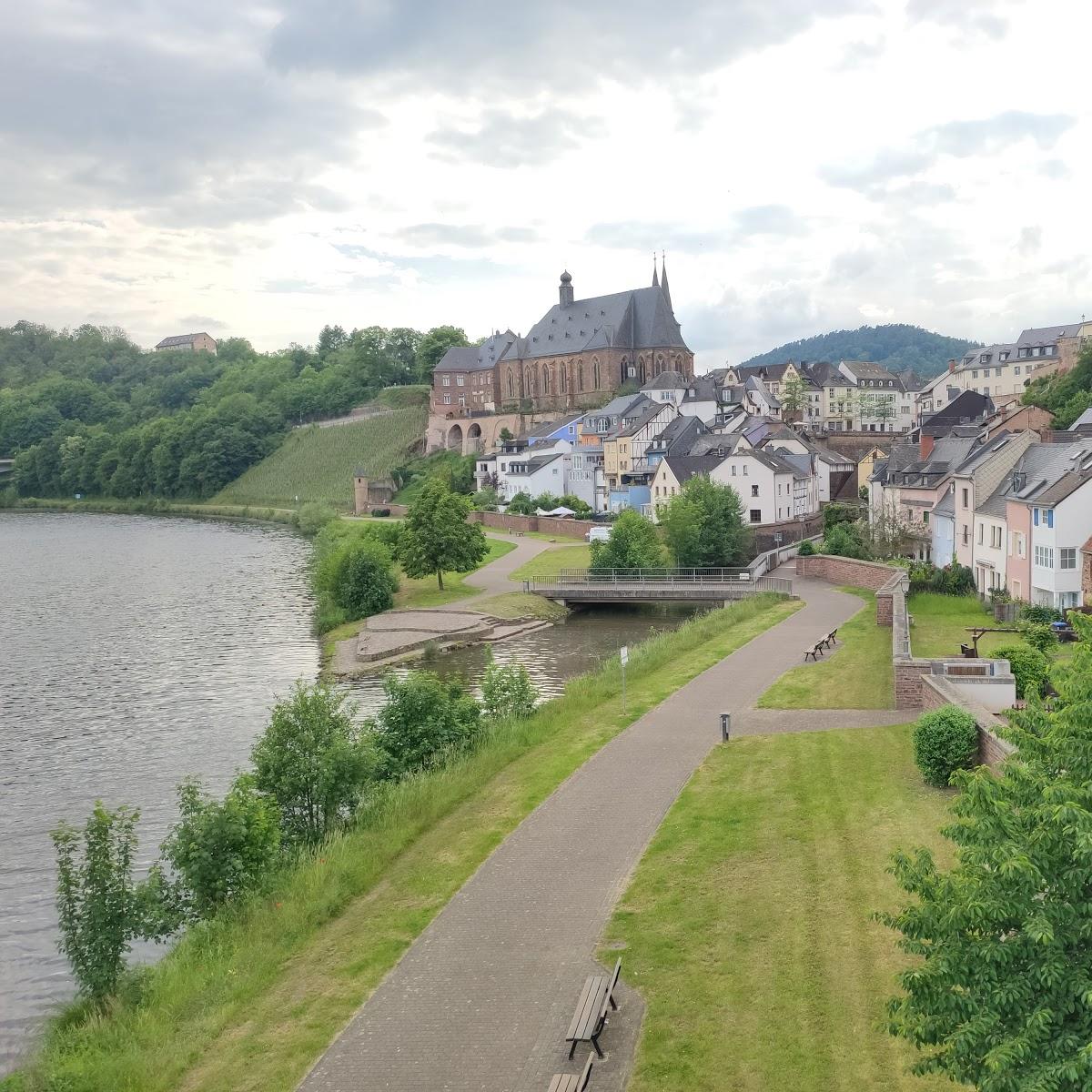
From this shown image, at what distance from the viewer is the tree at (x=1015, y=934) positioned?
7.36 meters

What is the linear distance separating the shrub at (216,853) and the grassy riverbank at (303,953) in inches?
21.5

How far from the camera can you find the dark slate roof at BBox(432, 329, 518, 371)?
13338 cm

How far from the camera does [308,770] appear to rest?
19953 millimetres

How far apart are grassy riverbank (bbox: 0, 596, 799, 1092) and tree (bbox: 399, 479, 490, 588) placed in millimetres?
32138

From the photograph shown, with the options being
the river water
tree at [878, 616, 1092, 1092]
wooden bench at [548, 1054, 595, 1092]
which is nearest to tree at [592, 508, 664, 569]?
the river water

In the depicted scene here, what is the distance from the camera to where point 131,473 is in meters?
136

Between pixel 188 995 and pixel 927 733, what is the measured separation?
1283 cm

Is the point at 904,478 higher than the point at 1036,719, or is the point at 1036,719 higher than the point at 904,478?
the point at 904,478

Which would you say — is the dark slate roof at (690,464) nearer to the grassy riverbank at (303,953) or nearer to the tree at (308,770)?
the grassy riverbank at (303,953)

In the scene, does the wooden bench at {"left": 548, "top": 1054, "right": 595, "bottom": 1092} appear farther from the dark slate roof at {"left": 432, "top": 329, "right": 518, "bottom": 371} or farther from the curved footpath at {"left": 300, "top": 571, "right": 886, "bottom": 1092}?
the dark slate roof at {"left": 432, "top": 329, "right": 518, "bottom": 371}

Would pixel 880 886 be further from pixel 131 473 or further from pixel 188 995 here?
pixel 131 473

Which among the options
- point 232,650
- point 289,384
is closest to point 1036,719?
point 232,650

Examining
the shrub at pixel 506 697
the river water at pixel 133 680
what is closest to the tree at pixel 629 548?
the river water at pixel 133 680

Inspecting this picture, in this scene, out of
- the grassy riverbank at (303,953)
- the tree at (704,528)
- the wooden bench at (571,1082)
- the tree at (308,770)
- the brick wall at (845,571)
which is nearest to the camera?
the wooden bench at (571,1082)
